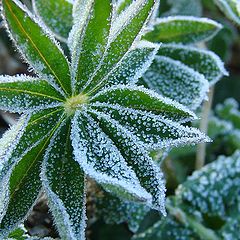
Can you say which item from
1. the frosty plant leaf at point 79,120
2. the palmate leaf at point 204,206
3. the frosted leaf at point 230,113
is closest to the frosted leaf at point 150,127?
the frosty plant leaf at point 79,120

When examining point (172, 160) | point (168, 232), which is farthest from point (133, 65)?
point (172, 160)

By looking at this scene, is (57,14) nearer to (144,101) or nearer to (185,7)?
(144,101)

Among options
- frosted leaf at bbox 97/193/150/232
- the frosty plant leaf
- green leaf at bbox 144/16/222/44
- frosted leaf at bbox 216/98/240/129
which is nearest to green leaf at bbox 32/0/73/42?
green leaf at bbox 144/16/222/44

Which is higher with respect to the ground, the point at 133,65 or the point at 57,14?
the point at 57,14

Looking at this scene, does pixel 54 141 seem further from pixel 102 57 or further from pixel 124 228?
pixel 124 228

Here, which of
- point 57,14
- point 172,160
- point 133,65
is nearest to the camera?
point 133,65

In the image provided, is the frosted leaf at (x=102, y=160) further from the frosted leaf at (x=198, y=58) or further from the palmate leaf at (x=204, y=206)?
the palmate leaf at (x=204, y=206)
